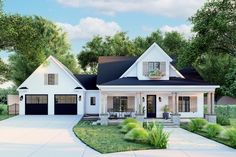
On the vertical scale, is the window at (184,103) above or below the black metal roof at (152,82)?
below

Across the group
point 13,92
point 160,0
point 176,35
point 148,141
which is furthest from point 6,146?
point 176,35

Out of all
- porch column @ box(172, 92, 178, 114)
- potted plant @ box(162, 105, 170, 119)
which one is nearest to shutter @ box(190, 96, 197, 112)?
potted plant @ box(162, 105, 170, 119)

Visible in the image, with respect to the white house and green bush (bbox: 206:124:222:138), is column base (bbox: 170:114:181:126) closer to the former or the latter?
the white house

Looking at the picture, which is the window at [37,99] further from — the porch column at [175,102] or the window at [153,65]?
the porch column at [175,102]

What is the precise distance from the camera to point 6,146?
17.5 m

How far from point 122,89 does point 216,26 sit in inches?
340

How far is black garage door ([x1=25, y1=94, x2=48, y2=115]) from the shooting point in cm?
4131

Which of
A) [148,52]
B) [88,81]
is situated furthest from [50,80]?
[148,52]

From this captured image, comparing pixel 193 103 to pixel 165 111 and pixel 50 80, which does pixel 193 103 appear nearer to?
pixel 165 111

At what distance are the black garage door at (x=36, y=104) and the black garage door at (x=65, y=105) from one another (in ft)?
3.45

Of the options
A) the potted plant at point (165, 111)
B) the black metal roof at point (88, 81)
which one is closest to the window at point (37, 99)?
the black metal roof at point (88, 81)

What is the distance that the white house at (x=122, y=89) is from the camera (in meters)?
32.0

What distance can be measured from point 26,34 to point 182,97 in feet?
48.6

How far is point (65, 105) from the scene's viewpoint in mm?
41531
